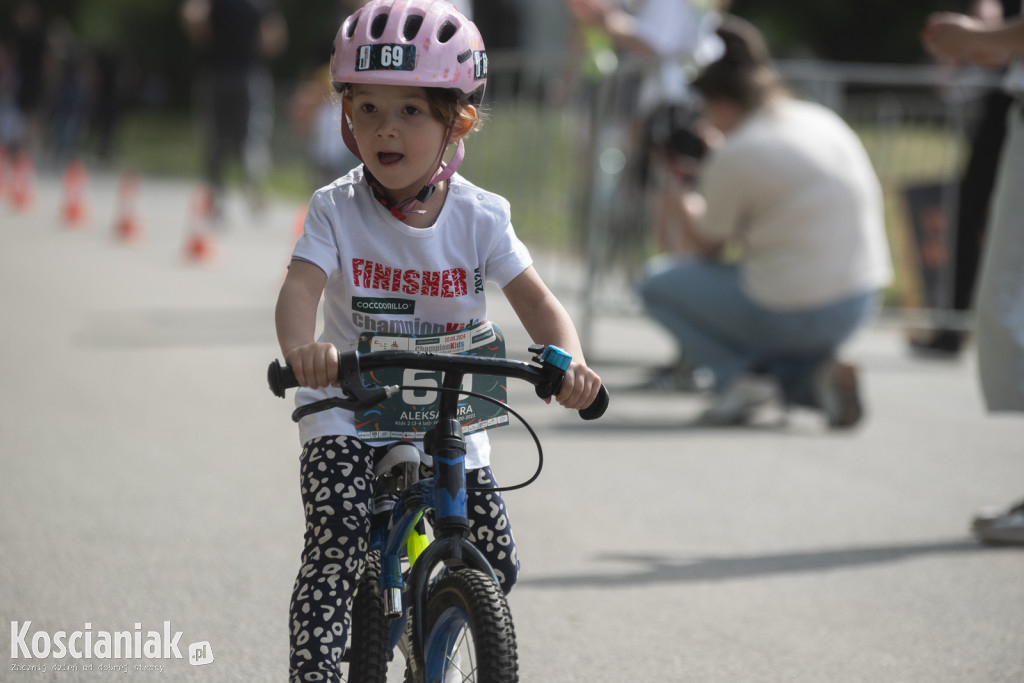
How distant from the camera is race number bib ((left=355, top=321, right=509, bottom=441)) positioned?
9.59 ft

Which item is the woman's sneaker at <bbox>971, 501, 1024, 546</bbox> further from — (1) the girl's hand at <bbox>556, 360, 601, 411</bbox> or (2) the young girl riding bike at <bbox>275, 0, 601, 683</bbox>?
(1) the girl's hand at <bbox>556, 360, 601, 411</bbox>

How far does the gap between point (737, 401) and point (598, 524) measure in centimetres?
196

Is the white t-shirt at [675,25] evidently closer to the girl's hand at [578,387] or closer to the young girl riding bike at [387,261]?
the young girl riding bike at [387,261]

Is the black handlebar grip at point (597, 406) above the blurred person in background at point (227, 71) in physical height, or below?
below

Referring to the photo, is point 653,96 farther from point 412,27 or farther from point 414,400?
point 414,400

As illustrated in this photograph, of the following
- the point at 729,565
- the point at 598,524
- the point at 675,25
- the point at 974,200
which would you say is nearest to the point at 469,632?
the point at 729,565

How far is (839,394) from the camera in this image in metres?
6.66

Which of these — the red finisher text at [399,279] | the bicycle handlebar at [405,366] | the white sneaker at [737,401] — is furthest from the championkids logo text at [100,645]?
the white sneaker at [737,401]

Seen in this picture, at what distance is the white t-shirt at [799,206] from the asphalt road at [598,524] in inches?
30.4

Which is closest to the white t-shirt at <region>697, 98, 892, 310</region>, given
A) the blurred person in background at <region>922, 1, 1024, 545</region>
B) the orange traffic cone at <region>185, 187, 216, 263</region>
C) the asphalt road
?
the asphalt road

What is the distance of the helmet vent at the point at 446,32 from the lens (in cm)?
288

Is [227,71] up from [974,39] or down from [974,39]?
up

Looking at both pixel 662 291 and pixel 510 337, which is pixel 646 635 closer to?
pixel 662 291

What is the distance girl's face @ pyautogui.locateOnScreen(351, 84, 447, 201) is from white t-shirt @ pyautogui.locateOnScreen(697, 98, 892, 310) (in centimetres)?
411
